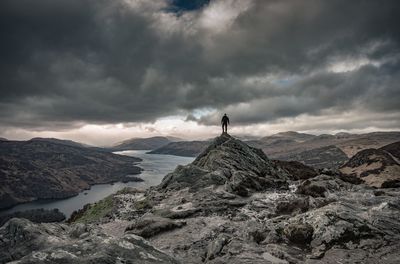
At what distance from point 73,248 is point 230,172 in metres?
34.1

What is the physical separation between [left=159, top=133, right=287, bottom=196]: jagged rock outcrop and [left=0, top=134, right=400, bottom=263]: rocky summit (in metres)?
0.30

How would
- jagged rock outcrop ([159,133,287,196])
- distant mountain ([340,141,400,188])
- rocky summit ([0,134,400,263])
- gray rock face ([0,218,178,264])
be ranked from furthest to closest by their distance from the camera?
distant mountain ([340,141,400,188]) < jagged rock outcrop ([159,133,287,196]) < rocky summit ([0,134,400,263]) < gray rock face ([0,218,178,264])

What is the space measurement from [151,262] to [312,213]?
13254mm

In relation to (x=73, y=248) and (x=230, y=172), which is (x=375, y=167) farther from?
(x=73, y=248)

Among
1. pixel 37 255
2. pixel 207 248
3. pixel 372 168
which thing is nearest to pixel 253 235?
pixel 207 248

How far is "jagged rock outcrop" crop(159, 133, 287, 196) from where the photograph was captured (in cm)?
3631

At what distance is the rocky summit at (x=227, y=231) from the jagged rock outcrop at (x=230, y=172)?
0.99 ft

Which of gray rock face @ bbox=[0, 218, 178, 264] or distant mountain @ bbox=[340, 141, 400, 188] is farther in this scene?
distant mountain @ bbox=[340, 141, 400, 188]

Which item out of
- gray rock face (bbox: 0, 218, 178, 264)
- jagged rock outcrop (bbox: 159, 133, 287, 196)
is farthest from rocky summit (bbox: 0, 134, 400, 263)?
jagged rock outcrop (bbox: 159, 133, 287, 196)

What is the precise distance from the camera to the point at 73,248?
936 centimetres

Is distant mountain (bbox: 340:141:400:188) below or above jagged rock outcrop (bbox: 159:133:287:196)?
below

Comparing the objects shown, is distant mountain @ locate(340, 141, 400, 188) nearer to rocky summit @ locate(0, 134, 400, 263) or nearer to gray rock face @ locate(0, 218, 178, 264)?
rocky summit @ locate(0, 134, 400, 263)

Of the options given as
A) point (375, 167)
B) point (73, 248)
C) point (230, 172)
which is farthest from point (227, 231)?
point (375, 167)

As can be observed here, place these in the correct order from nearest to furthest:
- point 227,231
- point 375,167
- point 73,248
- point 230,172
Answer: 1. point 73,248
2. point 227,231
3. point 230,172
4. point 375,167
